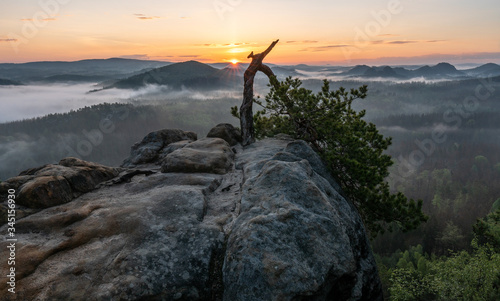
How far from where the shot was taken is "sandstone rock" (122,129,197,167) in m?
18.1

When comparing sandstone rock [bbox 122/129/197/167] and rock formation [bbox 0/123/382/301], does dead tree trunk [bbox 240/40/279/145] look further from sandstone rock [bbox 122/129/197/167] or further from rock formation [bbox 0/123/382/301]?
Result: rock formation [bbox 0/123/382/301]

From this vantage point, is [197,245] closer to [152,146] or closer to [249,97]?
[152,146]

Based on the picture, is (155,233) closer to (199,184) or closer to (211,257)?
(211,257)

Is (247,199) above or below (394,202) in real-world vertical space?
above

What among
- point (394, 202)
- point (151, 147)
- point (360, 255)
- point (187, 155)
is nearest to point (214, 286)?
point (360, 255)

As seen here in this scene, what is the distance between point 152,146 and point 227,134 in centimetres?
513

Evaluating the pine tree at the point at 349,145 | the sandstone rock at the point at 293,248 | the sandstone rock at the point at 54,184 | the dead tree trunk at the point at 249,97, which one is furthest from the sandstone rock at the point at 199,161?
the pine tree at the point at 349,145

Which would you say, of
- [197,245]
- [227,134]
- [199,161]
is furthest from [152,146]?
[197,245]

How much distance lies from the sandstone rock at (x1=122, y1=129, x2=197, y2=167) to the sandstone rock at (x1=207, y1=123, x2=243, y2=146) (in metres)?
2.53

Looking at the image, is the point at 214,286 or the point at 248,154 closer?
the point at 214,286

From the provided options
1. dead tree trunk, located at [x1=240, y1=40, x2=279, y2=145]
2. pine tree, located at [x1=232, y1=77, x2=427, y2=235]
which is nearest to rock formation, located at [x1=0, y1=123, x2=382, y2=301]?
pine tree, located at [x1=232, y1=77, x2=427, y2=235]

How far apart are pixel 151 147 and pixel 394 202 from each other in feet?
48.2

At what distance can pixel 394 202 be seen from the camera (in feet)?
49.4

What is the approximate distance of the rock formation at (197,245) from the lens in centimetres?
675
